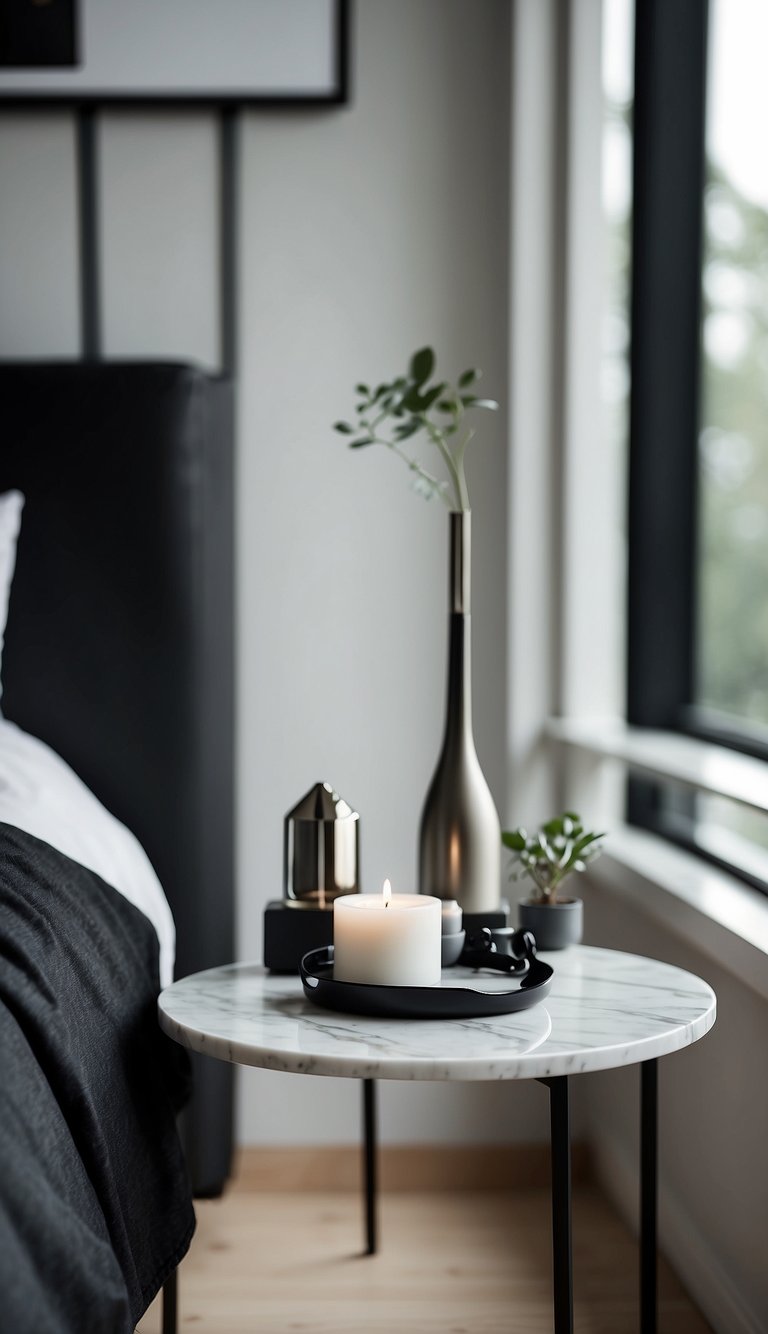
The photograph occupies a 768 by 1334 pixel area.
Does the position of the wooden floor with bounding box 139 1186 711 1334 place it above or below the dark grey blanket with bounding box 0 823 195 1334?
below

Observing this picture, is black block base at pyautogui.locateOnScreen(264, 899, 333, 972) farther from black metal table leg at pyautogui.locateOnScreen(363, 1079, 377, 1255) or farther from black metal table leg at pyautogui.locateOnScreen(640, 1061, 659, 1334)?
black metal table leg at pyautogui.locateOnScreen(363, 1079, 377, 1255)

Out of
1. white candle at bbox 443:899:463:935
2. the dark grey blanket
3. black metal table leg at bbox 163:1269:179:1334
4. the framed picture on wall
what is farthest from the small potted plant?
the framed picture on wall

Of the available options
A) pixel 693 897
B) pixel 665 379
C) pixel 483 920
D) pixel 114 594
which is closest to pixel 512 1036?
pixel 483 920

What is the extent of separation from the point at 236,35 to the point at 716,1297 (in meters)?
2.00

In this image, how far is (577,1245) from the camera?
1901 millimetres

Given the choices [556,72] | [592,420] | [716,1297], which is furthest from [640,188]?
[716,1297]

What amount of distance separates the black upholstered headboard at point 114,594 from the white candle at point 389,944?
0.77 m

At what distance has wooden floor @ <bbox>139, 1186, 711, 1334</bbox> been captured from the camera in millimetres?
1706

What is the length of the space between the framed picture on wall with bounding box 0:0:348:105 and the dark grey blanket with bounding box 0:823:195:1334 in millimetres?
1343

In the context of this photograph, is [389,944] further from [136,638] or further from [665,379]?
[665,379]

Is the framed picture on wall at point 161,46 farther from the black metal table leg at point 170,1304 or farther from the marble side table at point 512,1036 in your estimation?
the black metal table leg at point 170,1304

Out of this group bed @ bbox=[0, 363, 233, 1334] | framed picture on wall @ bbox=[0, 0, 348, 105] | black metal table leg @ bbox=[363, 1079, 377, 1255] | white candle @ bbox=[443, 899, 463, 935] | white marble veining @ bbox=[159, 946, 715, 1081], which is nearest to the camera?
white marble veining @ bbox=[159, 946, 715, 1081]

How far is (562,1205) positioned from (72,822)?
0.75m

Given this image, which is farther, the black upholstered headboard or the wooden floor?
the black upholstered headboard
